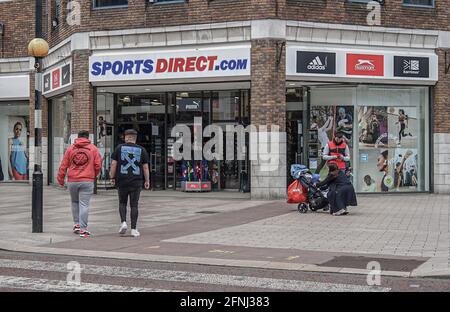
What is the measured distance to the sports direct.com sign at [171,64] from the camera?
19469 mm

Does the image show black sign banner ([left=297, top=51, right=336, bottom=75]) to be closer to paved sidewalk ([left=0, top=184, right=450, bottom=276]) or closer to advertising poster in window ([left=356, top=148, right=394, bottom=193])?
advertising poster in window ([left=356, top=148, right=394, bottom=193])

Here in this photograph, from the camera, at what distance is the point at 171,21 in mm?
20438

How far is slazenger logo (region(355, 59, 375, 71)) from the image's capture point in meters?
A: 20.2

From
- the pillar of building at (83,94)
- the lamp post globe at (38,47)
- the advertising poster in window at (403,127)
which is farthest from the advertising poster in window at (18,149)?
the lamp post globe at (38,47)

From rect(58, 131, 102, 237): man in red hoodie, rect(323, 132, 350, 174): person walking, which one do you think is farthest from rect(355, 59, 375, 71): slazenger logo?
rect(58, 131, 102, 237): man in red hoodie

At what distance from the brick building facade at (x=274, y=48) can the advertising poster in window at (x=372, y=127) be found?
0.43ft

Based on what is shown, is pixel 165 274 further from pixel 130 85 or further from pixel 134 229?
pixel 130 85

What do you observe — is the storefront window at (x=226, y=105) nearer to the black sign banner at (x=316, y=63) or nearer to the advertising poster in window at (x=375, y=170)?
the black sign banner at (x=316, y=63)

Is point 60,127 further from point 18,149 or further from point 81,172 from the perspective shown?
point 81,172

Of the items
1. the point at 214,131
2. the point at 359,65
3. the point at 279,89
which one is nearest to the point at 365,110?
the point at 359,65

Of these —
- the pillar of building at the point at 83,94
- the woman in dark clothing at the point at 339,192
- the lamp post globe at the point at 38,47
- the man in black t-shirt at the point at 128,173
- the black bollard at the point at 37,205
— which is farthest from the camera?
the pillar of building at the point at 83,94

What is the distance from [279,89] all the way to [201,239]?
8.74 metres

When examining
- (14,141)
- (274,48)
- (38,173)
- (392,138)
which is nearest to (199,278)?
(38,173)

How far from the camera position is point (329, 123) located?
20906mm
